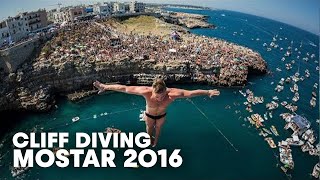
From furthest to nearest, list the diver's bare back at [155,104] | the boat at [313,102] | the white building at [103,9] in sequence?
the white building at [103,9], the boat at [313,102], the diver's bare back at [155,104]

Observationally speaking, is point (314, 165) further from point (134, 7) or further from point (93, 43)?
point (134, 7)

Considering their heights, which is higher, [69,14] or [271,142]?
[69,14]

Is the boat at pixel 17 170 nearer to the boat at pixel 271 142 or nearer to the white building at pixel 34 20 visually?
the boat at pixel 271 142

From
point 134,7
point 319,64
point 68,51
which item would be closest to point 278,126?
point 68,51

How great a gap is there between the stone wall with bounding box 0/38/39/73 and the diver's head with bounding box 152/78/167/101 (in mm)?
37832

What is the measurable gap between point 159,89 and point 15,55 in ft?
128

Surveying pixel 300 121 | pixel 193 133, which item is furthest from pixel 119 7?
pixel 300 121

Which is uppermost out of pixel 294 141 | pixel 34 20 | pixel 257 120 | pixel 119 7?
pixel 119 7

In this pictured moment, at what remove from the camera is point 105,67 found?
41.6 metres

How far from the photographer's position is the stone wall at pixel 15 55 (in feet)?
123

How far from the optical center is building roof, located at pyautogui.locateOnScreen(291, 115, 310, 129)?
3316 cm

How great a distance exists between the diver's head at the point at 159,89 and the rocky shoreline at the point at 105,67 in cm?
3362

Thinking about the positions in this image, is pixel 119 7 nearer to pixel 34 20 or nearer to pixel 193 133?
pixel 34 20

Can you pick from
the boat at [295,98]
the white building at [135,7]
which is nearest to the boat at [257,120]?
the boat at [295,98]
